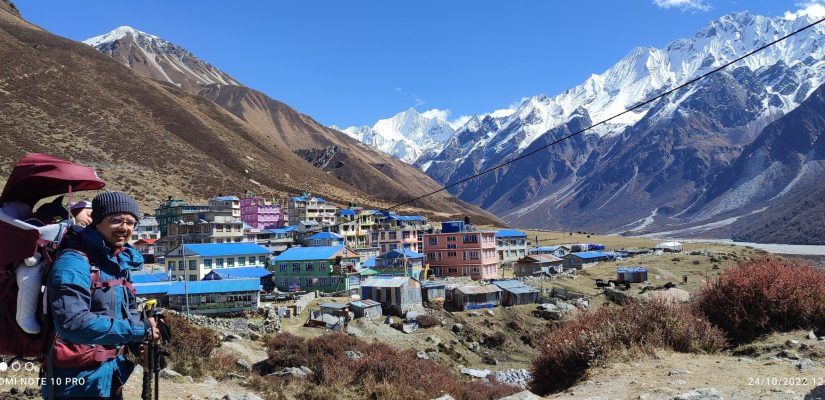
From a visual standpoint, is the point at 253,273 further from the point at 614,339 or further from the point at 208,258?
the point at 614,339

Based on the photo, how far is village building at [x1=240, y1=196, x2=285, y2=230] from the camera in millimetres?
95562

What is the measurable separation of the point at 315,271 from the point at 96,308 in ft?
159

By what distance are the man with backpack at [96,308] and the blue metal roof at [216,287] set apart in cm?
3503

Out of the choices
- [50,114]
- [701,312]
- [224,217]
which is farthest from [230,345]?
Answer: [50,114]

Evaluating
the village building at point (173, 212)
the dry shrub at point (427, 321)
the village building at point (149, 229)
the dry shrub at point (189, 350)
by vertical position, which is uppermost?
the village building at point (173, 212)

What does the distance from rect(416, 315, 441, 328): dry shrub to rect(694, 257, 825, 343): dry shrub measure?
2793cm

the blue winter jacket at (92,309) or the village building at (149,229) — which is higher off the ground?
the village building at (149,229)

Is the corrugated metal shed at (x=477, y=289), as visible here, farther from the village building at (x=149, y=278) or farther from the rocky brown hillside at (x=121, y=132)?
the rocky brown hillside at (x=121, y=132)

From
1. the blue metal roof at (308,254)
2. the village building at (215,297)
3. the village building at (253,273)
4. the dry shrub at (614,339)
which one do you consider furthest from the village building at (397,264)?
the dry shrub at (614,339)

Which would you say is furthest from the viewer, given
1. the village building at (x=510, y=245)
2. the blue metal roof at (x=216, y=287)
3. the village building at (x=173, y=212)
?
the village building at (x=510, y=245)

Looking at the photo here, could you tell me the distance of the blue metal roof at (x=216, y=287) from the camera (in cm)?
3768

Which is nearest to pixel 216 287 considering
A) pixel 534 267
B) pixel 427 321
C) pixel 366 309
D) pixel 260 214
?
pixel 366 309

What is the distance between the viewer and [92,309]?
13.4ft

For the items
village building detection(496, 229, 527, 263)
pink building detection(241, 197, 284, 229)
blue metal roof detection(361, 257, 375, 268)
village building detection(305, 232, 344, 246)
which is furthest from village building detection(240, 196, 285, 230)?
blue metal roof detection(361, 257, 375, 268)
